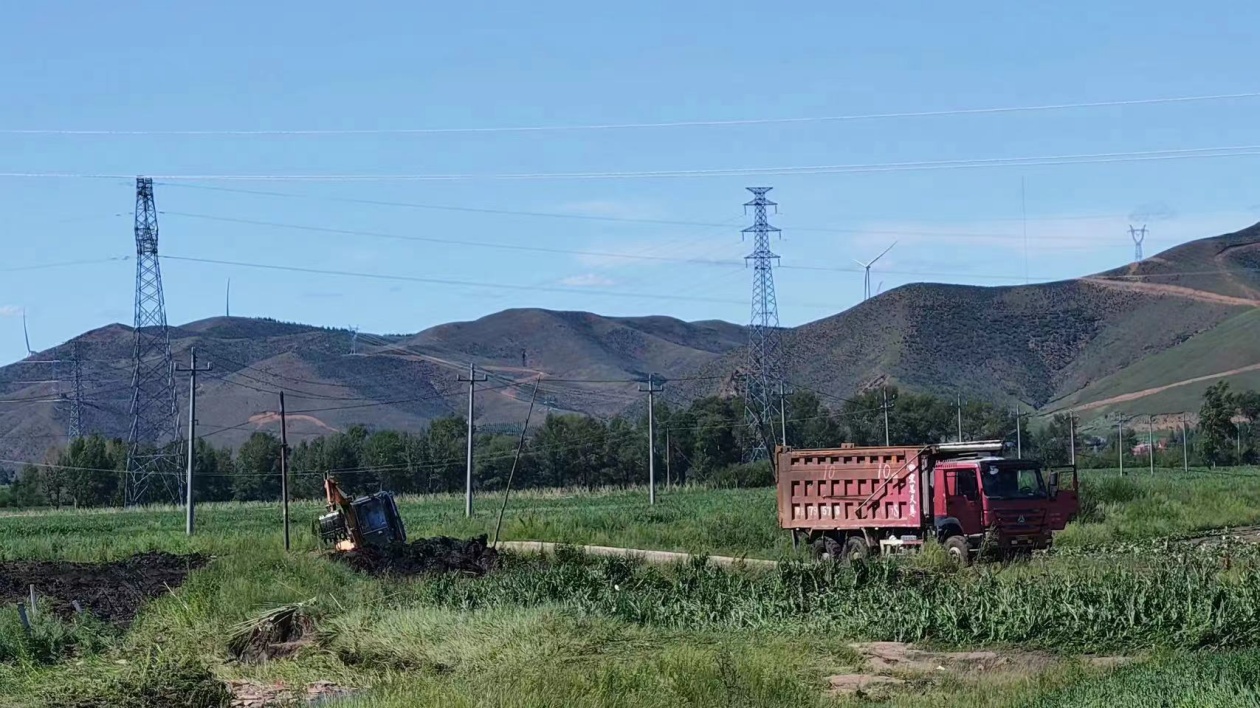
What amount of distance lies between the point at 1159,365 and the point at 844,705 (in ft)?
491

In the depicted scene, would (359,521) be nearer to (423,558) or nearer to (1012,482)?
(423,558)

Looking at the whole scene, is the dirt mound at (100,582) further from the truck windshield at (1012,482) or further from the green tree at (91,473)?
the green tree at (91,473)

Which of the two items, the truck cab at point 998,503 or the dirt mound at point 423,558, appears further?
the dirt mound at point 423,558

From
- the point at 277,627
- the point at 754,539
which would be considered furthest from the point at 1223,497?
the point at 277,627

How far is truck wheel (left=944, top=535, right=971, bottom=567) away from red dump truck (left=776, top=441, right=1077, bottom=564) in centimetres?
6

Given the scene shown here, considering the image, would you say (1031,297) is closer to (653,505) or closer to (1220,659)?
(653,505)

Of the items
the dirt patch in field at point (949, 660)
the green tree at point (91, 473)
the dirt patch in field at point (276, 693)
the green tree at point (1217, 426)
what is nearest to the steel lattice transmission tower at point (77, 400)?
the green tree at point (91, 473)

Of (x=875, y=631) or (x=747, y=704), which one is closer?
(x=747, y=704)

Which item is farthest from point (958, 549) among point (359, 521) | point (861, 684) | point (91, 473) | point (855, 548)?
point (91, 473)

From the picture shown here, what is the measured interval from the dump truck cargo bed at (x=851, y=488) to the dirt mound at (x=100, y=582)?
13573mm

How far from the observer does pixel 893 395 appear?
332 ft

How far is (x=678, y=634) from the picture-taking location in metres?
19.4

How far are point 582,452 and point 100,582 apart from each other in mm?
78825

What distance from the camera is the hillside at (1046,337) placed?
496 ft
